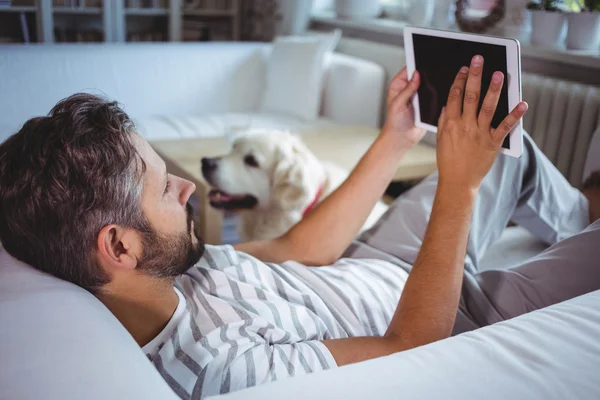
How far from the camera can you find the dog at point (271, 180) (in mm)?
1979

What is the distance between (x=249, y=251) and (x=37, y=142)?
0.57 metres

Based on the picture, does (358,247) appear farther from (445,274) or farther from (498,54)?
(498,54)

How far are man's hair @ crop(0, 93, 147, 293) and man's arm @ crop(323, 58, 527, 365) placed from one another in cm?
37

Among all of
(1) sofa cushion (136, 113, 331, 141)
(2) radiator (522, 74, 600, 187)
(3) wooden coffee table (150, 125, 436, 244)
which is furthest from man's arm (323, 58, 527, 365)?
(1) sofa cushion (136, 113, 331, 141)

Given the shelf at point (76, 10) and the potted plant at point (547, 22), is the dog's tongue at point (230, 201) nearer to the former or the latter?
the potted plant at point (547, 22)

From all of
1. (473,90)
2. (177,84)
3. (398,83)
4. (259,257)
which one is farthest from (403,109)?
(177,84)

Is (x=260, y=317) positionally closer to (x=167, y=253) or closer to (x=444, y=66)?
(x=167, y=253)

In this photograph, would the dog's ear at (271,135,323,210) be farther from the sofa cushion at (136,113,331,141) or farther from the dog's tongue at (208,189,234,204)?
the sofa cushion at (136,113,331,141)

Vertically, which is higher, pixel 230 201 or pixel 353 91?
pixel 353 91

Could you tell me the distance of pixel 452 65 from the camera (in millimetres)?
1041

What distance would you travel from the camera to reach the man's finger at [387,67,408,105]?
1216 mm

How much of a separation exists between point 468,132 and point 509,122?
0.08m

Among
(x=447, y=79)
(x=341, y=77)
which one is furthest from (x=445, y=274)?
(x=341, y=77)

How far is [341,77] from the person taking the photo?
3.46m
